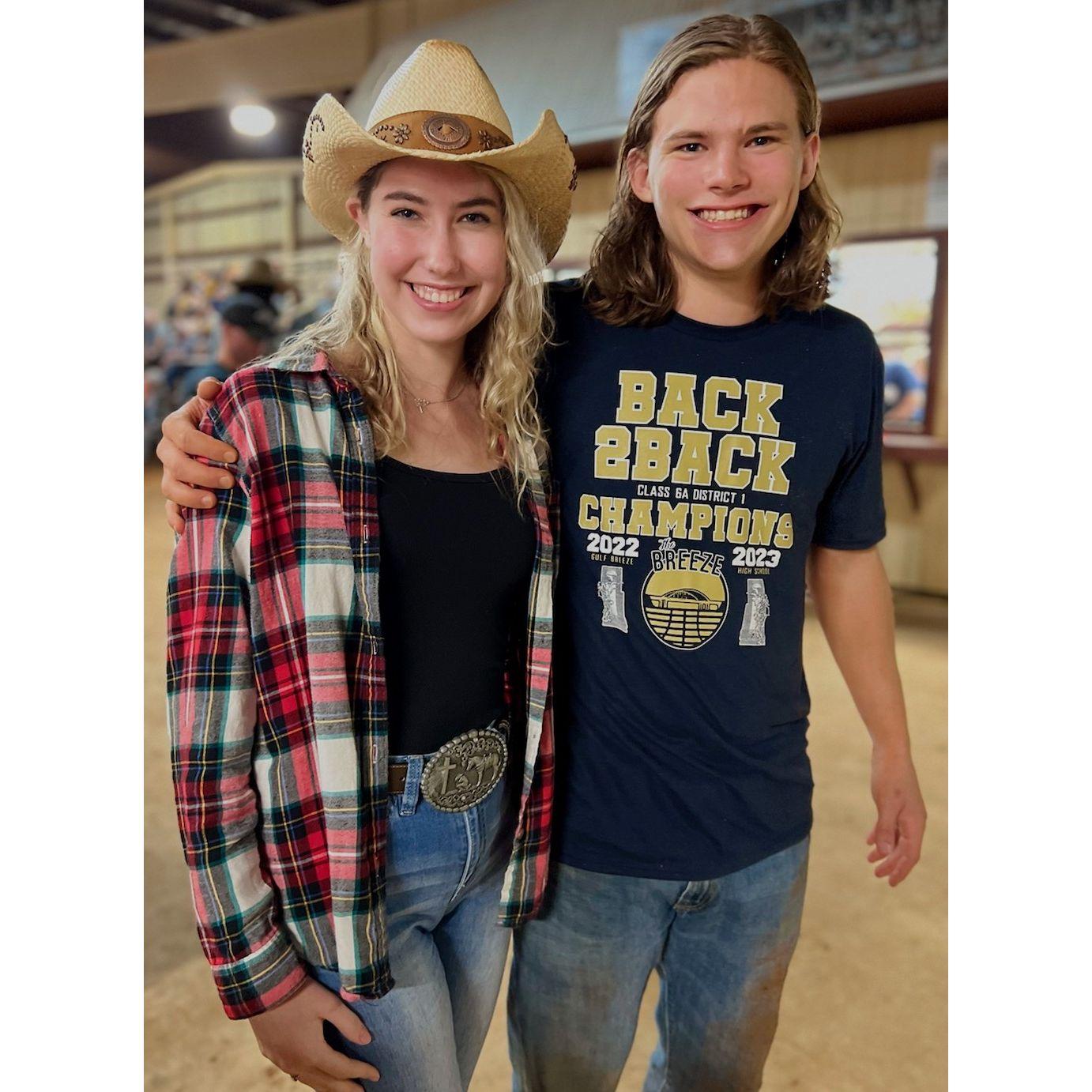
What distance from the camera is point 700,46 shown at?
3.59 ft

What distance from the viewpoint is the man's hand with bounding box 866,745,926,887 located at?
1352 mm

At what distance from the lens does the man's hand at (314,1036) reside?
1.00 m

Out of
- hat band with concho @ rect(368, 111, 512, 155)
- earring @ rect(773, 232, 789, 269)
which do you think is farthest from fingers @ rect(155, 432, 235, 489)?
earring @ rect(773, 232, 789, 269)

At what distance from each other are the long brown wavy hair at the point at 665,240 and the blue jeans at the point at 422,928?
624 mm

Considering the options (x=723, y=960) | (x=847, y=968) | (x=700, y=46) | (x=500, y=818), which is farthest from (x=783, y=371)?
(x=847, y=968)

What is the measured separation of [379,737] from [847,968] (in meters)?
1.71

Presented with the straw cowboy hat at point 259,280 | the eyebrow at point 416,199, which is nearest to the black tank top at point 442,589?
the eyebrow at point 416,199

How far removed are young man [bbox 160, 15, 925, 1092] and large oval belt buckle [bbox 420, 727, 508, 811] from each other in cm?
15

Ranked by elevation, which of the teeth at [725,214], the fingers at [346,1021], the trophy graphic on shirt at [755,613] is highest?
the teeth at [725,214]

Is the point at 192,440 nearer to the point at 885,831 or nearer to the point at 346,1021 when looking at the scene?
the point at 346,1021

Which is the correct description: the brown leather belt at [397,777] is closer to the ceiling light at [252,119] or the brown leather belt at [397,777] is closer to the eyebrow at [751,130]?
the eyebrow at [751,130]

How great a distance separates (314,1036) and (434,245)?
→ 2.79 ft

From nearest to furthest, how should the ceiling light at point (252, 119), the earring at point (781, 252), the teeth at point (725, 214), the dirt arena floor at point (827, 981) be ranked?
the teeth at point (725, 214), the earring at point (781, 252), the dirt arena floor at point (827, 981), the ceiling light at point (252, 119)

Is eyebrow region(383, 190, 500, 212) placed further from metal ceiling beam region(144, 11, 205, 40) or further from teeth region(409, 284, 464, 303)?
metal ceiling beam region(144, 11, 205, 40)
